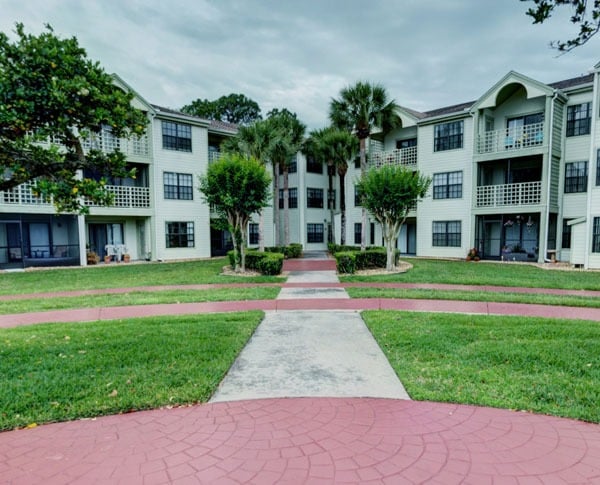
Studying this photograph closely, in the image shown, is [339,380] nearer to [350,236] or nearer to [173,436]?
[173,436]

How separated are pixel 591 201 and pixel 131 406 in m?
20.4

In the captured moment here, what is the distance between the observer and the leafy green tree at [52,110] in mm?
4082

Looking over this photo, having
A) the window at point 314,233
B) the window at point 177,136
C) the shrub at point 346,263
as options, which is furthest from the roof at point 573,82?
the window at point 177,136

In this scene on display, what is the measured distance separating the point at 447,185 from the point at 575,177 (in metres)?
6.47

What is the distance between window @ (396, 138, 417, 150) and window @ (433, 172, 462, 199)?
3.74 meters

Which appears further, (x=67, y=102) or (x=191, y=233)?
(x=191, y=233)

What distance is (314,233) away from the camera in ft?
104

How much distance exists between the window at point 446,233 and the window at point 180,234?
1610 cm

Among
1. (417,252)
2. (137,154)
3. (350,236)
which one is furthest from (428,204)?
(137,154)

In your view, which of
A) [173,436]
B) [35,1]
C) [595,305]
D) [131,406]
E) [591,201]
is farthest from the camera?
[591,201]

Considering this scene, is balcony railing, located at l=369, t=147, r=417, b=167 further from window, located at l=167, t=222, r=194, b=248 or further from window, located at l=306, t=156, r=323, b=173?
window, located at l=167, t=222, r=194, b=248

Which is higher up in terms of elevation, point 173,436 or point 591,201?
point 591,201

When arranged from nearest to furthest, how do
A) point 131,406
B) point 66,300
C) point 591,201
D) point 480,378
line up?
point 131,406 < point 480,378 < point 66,300 < point 591,201

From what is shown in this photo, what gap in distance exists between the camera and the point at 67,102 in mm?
4266
